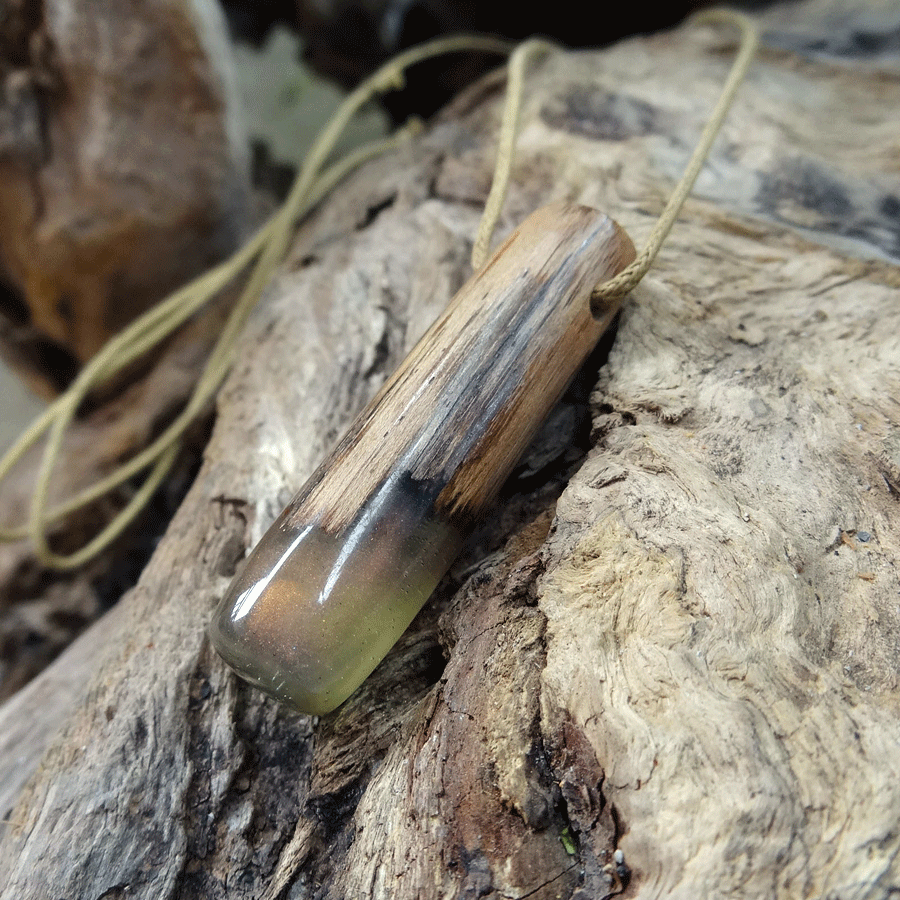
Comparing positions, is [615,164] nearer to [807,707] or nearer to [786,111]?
[786,111]

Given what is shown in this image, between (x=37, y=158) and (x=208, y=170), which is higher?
(x=37, y=158)

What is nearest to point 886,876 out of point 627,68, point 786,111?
point 786,111

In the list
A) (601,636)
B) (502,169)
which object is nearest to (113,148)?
(502,169)

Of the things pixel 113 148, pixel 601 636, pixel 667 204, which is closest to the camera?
pixel 601 636

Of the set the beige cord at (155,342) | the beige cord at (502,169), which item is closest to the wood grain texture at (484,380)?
the beige cord at (502,169)

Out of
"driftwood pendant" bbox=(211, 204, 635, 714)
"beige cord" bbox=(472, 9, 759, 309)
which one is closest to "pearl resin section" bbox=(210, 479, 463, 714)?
"driftwood pendant" bbox=(211, 204, 635, 714)

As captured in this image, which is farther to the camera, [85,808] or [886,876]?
[85,808]

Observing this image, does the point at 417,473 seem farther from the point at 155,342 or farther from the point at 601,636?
the point at 155,342
